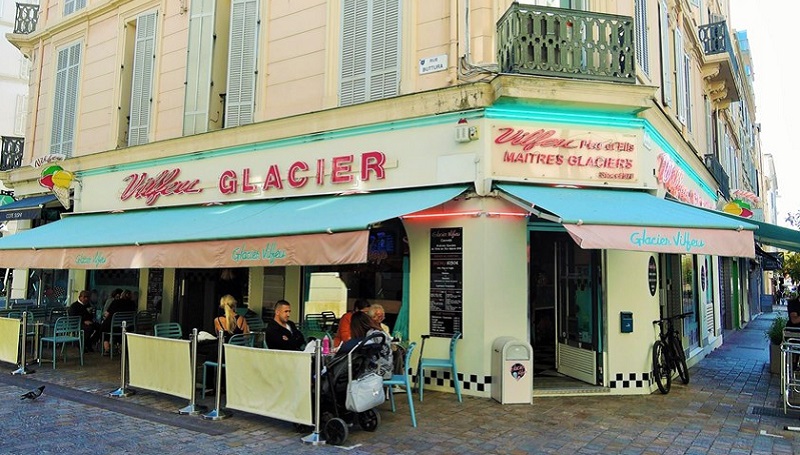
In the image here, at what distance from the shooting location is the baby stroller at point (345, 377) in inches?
228

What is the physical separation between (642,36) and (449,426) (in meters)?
7.62

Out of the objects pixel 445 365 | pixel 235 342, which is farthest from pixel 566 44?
pixel 235 342

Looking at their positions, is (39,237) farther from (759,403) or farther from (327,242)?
(759,403)

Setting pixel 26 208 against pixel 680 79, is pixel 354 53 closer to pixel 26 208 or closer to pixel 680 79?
pixel 680 79

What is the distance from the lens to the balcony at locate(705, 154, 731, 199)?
1415 cm

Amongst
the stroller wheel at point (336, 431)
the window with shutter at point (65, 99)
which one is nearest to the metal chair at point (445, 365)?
the stroller wheel at point (336, 431)

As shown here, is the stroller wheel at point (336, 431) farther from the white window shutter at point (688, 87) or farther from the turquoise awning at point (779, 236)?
the white window shutter at point (688, 87)

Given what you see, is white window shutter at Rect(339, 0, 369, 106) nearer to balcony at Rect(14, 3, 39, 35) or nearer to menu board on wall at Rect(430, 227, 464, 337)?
menu board on wall at Rect(430, 227, 464, 337)

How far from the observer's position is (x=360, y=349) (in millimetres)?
5848

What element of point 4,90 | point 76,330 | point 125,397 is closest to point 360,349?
point 125,397

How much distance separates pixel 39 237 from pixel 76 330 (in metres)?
2.16

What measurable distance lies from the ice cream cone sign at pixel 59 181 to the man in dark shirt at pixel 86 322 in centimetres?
326

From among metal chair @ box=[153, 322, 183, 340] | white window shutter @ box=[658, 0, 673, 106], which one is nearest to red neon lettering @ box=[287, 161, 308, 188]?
metal chair @ box=[153, 322, 183, 340]

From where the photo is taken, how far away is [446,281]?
8.04 metres
